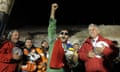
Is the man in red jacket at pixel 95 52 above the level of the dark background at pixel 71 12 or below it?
below

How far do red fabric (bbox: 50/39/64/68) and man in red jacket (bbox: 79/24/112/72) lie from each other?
377mm

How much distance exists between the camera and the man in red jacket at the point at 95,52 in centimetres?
688

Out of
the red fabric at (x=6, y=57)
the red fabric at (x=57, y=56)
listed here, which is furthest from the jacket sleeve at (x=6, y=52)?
the red fabric at (x=57, y=56)

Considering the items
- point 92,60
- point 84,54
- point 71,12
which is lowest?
point 92,60

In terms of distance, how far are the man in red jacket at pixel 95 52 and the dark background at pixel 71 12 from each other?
21.8ft

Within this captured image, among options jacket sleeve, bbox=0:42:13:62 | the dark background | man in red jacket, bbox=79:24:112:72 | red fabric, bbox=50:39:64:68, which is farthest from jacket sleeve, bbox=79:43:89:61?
the dark background

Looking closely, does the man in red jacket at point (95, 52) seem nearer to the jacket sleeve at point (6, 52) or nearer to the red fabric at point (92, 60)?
the red fabric at point (92, 60)

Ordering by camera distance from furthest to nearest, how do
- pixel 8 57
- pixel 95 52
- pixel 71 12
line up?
pixel 71 12 → pixel 8 57 → pixel 95 52

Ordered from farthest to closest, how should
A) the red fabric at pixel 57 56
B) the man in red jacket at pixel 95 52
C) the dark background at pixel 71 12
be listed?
1. the dark background at pixel 71 12
2. the red fabric at pixel 57 56
3. the man in red jacket at pixel 95 52

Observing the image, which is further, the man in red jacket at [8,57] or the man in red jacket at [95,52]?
the man in red jacket at [8,57]

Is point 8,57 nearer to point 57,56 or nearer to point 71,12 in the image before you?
point 57,56

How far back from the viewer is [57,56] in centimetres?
707

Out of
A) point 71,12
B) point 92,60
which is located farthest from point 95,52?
point 71,12

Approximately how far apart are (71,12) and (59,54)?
7602 millimetres
